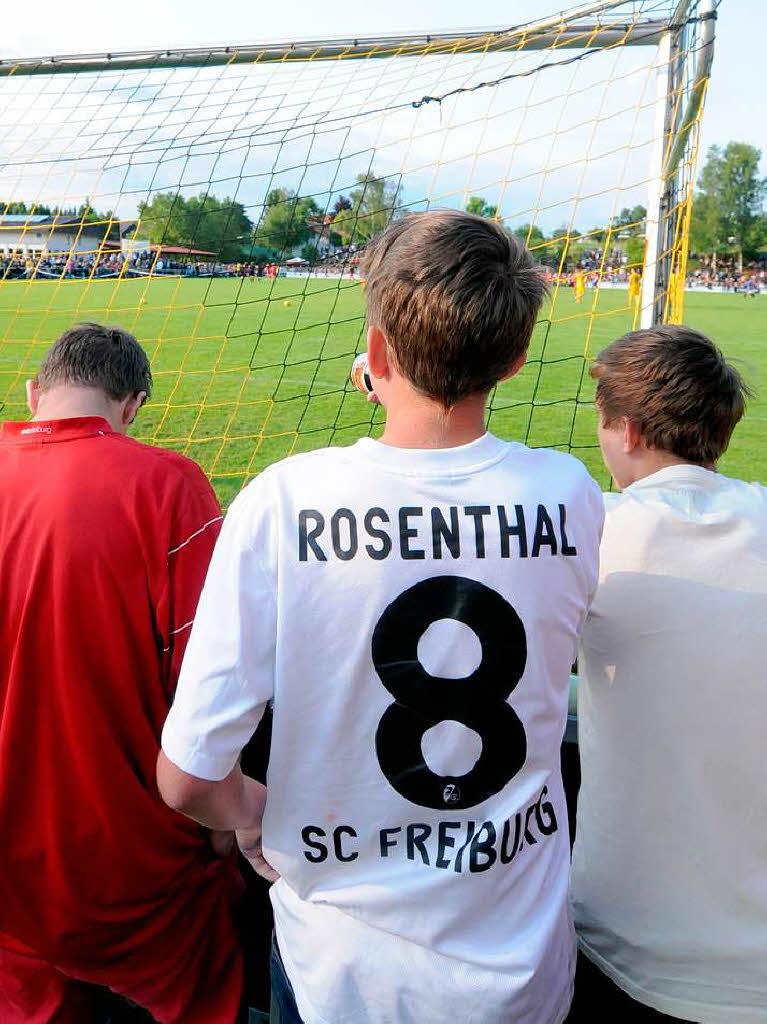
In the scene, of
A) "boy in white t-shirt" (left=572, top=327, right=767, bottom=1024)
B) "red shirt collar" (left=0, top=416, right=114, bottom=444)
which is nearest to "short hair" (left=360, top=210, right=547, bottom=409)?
"boy in white t-shirt" (left=572, top=327, right=767, bottom=1024)

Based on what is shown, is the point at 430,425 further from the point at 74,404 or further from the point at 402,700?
the point at 74,404

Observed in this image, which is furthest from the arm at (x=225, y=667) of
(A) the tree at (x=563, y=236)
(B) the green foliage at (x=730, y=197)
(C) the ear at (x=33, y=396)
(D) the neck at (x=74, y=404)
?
(B) the green foliage at (x=730, y=197)

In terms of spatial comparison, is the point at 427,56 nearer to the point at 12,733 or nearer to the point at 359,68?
the point at 359,68

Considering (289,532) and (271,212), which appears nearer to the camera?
(289,532)

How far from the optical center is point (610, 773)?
4.01ft

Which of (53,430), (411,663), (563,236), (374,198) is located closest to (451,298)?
(411,663)

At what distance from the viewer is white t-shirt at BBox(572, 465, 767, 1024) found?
1150mm

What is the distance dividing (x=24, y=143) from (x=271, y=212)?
4005 mm

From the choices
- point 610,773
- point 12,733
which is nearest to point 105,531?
point 12,733

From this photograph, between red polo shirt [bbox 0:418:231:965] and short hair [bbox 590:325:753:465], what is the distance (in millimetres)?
770

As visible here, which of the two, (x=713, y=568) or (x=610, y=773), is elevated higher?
(x=713, y=568)

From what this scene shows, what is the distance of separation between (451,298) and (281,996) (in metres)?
0.93

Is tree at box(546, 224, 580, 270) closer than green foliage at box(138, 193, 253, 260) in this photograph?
Yes

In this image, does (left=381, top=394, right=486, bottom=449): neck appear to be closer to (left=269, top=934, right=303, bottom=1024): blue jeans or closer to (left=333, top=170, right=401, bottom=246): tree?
(left=269, top=934, right=303, bottom=1024): blue jeans
